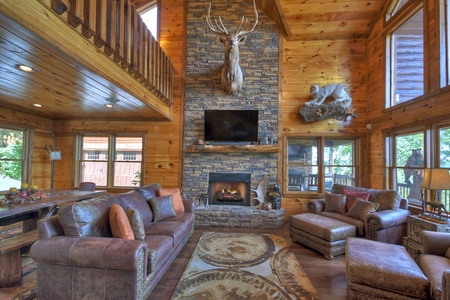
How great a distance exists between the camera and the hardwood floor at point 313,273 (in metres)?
2.24

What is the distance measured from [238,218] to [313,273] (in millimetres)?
1989

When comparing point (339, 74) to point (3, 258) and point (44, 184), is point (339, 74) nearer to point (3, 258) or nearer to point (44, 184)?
point (3, 258)

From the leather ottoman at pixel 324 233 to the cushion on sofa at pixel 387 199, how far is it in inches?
28.2

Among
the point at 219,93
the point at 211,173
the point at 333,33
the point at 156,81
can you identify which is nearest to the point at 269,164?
the point at 211,173

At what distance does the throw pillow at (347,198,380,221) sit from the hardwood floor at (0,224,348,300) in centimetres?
72

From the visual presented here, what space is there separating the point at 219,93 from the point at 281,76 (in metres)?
1.52

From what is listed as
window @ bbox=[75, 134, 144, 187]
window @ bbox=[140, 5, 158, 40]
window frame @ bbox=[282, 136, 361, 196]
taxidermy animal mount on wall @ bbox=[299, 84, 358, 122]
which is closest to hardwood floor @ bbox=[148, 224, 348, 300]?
window frame @ bbox=[282, 136, 361, 196]

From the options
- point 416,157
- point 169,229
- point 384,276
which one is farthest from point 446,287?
point 416,157

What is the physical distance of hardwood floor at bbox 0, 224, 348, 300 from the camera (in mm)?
2201

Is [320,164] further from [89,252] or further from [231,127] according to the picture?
[89,252]

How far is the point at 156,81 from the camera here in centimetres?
378

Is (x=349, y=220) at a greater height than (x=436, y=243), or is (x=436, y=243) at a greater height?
(x=436, y=243)

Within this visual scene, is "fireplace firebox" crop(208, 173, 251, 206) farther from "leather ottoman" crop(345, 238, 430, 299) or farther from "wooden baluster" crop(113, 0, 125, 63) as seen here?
"wooden baluster" crop(113, 0, 125, 63)

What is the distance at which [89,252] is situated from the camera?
1.79 meters
